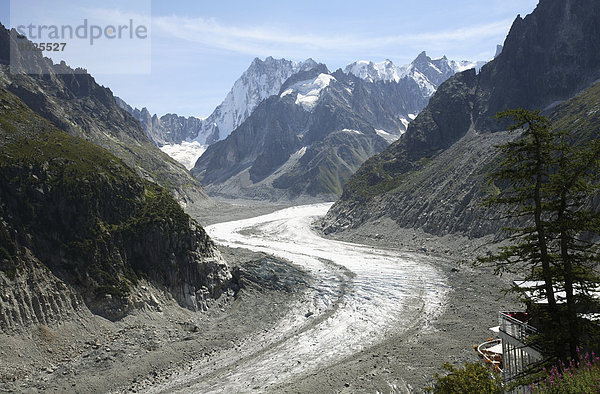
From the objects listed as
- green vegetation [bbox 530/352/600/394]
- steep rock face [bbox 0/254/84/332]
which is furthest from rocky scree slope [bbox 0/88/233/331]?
green vegetation [bbox 530/352/600/394]

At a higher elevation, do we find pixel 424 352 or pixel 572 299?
pixel 572 299

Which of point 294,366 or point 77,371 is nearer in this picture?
point 77,371

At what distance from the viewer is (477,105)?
15325 cm

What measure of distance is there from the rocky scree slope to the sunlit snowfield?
12224 millimetres

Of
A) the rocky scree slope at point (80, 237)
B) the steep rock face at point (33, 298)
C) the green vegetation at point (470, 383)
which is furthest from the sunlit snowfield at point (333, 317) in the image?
the green vegetation at point (470, 383)

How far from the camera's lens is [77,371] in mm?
36312

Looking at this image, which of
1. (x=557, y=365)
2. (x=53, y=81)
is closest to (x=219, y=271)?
(x=557, y=365)

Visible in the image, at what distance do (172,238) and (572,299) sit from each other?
46149mm

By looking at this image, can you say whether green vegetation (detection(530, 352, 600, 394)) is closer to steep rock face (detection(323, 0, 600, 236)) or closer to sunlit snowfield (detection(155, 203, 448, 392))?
sunlit snowfield (detection(155, 203, 448, 392))

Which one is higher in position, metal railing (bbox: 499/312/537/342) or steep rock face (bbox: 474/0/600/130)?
steep rock face (bbox: 474/0/600/130)

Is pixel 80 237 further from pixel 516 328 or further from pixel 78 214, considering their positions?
pixel 516 328

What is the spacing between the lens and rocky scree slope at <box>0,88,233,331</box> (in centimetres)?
4034

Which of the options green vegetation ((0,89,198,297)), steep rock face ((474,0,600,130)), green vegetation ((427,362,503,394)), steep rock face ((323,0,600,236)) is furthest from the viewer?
steep rock face ((474,0,600,130))

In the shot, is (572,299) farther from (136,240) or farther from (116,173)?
(116,173)
